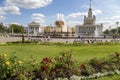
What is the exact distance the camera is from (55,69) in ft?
27.6

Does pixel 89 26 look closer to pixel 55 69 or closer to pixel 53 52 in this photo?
pixel 53 52

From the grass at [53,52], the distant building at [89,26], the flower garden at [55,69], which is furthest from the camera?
the distant building at [89,26]

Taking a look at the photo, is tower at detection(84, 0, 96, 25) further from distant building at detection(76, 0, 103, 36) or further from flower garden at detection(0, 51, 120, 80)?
flower garden at detection(0, 51, 120, 80)

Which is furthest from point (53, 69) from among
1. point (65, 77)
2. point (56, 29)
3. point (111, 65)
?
point (56, 29)

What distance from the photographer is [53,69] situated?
328 inches

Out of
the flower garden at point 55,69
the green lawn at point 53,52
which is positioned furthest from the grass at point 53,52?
the flower garden at point 55,69

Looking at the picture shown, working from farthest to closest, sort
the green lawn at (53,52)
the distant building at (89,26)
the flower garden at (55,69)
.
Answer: the distant building at (89,26) < the green lawn at (53,52) < the flower garden at (55,69)

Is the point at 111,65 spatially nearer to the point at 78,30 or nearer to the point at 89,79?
the point at 89,79

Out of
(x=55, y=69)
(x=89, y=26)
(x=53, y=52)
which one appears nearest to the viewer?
(x=55, y=69)

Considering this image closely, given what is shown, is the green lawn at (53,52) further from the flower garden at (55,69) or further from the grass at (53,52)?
the flower garden at (55,69)

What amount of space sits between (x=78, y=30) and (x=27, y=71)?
375 ft

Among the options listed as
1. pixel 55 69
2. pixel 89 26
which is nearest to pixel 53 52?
pixel 55 69

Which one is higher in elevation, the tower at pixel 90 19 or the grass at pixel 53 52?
the tower at pixel 90 19

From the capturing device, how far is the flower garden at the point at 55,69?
7121 mm
